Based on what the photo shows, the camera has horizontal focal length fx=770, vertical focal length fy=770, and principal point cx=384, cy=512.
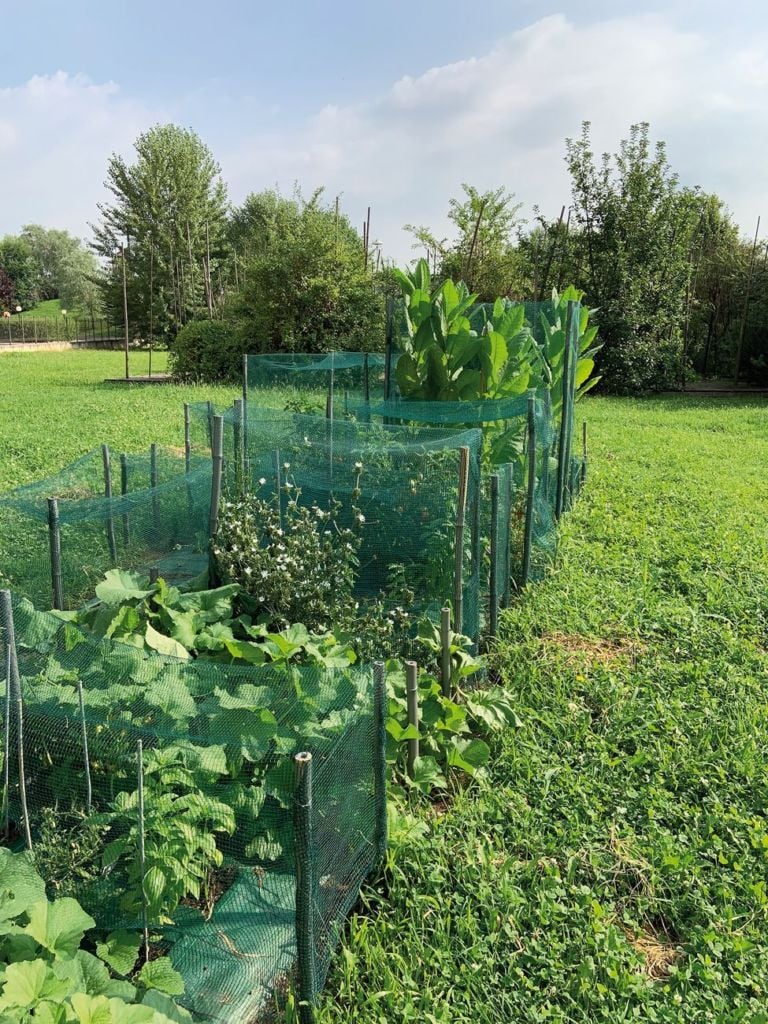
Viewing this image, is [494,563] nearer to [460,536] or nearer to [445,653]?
[460,536]

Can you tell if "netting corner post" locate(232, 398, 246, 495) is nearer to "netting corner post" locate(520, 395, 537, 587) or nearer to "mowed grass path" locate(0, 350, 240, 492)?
"netting corner post" locate(520, 395, 537, 587)

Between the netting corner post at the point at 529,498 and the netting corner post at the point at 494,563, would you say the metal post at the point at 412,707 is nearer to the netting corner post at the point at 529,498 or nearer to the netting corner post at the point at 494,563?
the netting corner post at the point at 494,563

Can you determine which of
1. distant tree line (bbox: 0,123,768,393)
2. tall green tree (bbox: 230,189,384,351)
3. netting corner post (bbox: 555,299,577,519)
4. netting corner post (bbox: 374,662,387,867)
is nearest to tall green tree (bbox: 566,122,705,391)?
distant tree line (bbox: 0,123,768,393)

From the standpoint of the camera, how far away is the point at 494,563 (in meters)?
4.20

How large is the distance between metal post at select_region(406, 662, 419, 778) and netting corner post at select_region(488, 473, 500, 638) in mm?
1292

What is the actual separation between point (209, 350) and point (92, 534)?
43.7 feet

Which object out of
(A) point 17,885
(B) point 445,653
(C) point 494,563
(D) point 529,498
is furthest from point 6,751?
(D) point 529,498

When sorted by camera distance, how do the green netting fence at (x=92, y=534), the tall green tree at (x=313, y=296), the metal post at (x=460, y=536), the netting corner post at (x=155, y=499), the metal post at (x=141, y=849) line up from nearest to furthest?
the metal post at (x=141, y=849) → the metal post at (x=460, y=536) → the green netting fence at (x=92, y=534) → the netting corner post at (x=155, y=499) → the tall green tree at (x=313, y=296)

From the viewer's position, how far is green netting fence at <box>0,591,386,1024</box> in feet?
6.73

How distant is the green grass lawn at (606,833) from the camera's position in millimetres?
2242

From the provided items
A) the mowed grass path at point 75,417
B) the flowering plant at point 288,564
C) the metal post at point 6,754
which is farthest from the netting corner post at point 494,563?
the mowed grass path at point 75,417

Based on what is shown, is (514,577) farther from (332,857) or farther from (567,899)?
(332,857)

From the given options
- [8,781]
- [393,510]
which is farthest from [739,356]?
[8,781]

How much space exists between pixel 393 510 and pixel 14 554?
2108 millimetres
